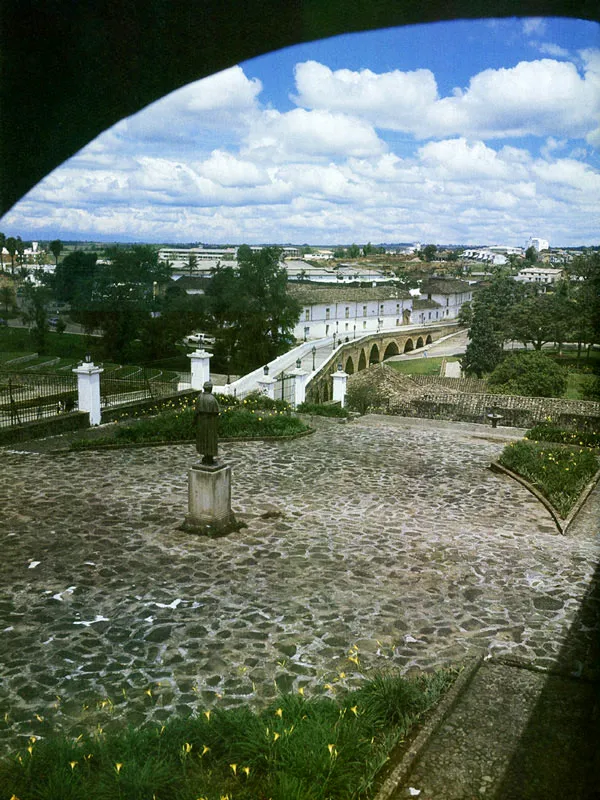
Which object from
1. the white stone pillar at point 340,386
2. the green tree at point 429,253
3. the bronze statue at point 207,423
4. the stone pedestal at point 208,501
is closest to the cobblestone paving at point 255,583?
the stone pedestal at point 208,501

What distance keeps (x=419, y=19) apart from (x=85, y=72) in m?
0.68

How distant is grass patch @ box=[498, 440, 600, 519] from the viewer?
10.0m

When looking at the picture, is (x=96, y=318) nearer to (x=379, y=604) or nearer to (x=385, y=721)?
(x=379, y=604)

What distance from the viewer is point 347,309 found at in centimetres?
6041

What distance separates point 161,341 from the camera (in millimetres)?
30359

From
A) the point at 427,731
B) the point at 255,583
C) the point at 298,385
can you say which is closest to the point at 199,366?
the point at 298,385

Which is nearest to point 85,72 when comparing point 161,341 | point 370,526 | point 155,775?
point 155,775

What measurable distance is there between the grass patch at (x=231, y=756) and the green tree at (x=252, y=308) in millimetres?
31270

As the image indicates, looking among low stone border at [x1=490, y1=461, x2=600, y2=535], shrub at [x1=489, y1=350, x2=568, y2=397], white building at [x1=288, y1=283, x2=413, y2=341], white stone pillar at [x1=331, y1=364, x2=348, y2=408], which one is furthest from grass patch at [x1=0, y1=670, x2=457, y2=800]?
white building at [x1=288, y1=283, x2=413, y2=341]

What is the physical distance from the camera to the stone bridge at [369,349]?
33969 mm

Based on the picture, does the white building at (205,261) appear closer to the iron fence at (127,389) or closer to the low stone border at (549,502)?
the iron fence at (127,389)

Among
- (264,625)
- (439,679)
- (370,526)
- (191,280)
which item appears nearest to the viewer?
(439,679)

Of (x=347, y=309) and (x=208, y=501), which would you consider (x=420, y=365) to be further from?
(x=208, y=501)

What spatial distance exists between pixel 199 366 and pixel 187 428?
4832 mm
